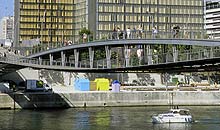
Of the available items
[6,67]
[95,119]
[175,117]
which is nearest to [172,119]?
[175,117]

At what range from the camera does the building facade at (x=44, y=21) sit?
166 meters

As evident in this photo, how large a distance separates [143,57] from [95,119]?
603 inches

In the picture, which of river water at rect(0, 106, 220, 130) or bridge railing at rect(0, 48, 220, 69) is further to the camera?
river water at rect(0, 106, 220, 130)

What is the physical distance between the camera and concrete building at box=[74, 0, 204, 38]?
15288 cm

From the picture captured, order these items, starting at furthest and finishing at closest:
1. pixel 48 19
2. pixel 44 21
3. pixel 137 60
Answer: pixel 48 19, pixel 44 21, pixel 137 60

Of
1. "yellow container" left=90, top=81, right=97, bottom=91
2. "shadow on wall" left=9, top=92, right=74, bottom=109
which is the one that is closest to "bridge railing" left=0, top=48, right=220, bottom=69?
"shadow on wall" left=9, top=92, right=74, bottom=109

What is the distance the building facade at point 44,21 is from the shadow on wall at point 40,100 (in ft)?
286

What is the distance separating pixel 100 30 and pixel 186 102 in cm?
7122

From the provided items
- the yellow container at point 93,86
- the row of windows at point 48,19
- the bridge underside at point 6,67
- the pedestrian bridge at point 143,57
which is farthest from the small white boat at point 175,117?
the row of windows at point 48,19

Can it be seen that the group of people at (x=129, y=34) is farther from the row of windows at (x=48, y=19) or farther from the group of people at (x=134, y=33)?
the row of windows at (x=48, y=19)

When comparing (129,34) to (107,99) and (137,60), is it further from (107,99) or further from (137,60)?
(107,99)

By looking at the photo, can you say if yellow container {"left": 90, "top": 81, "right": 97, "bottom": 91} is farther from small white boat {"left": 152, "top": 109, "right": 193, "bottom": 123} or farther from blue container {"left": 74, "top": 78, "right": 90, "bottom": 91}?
small white boat {"left": 152, "top": 109, "right": 193, "bottom": 123}

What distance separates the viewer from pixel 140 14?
155125 mm

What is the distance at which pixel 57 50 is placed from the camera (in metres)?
71.7
